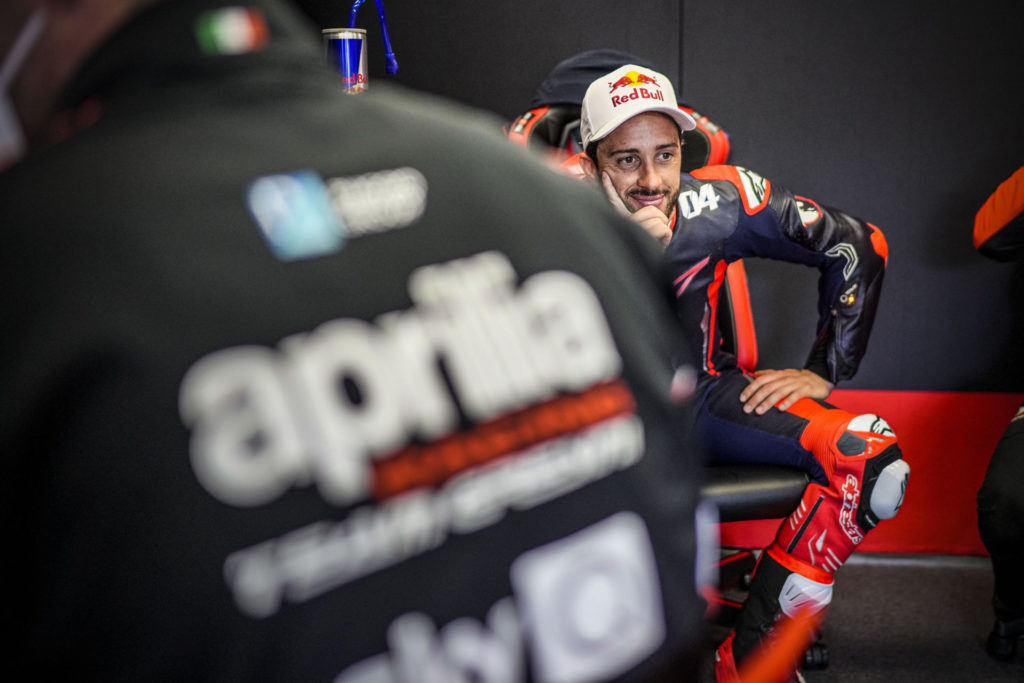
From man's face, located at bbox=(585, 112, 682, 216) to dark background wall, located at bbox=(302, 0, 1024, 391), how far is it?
73 cm

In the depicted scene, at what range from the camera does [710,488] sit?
171 centimetres

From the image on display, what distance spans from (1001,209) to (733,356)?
2.35ft

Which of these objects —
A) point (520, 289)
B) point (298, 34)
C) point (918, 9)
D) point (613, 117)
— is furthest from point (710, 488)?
point (918, 9)

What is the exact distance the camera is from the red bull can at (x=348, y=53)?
199cm

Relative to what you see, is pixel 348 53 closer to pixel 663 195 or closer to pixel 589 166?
pixel 589 166

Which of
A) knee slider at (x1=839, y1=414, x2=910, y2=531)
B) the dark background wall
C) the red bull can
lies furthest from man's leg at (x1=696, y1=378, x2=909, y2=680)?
the red bull can

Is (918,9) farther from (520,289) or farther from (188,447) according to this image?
(188,447)

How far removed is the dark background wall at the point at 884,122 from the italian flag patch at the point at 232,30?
229 centimetres

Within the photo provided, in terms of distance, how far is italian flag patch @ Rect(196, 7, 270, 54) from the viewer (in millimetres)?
482

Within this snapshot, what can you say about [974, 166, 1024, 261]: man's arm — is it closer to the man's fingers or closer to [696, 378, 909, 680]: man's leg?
[696, 378, 909, 680]: man's leg

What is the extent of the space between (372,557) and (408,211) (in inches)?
8.0

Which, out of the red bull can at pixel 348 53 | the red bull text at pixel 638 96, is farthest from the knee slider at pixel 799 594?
the red bull can at pixel 348 53

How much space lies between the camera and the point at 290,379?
0.47 metres

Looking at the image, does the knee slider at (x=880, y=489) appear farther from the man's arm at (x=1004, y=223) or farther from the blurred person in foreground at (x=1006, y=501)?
the man's arm at (x=1004, y=223)
